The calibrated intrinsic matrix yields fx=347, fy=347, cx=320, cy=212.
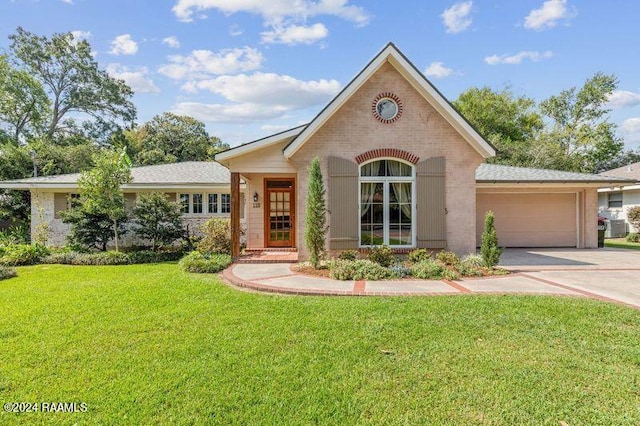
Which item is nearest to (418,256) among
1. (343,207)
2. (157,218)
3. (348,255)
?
(348,255)

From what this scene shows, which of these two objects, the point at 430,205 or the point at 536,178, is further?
the point at 536,178

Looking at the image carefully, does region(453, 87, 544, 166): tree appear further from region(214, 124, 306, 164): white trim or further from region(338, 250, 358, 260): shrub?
region(338, 250, 358, 260): shrub

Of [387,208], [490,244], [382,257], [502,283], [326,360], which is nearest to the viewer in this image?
[326,360]

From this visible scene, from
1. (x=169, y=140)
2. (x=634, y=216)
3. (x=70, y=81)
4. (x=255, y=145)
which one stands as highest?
(x=70, y=81)

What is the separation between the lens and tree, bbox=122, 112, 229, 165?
1444 inches

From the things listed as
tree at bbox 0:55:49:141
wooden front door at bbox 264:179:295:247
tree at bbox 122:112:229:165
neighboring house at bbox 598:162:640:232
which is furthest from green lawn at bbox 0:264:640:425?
tree at bbox 122:112:229:165

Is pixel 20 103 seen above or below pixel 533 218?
above

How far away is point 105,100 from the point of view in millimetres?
35594

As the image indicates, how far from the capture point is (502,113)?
36375mm

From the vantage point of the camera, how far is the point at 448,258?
10258 millimetres

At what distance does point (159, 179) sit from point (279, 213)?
6.49m

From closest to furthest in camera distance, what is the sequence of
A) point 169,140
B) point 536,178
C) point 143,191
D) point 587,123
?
1. point 536,178
2. point 143,191
3. point 587,123
4. point 169,140

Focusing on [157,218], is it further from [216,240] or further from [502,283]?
[502,283]

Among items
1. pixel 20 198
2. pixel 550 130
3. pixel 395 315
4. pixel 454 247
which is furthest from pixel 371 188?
pixel 550 130
